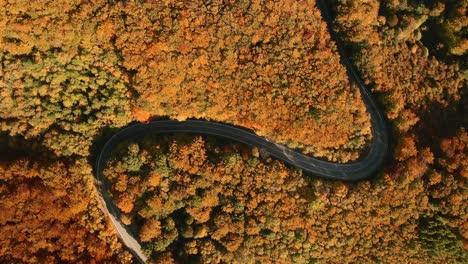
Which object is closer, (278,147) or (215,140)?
(215,140)

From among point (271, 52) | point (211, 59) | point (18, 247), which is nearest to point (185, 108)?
point (211, 59)

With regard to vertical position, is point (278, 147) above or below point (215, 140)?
above

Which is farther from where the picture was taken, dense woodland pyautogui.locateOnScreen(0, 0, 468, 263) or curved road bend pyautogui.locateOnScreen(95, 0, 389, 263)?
curved road bend pyautogui.locateOnScreen(95, 0, 389, 263)

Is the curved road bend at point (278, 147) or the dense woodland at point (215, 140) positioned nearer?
the dense woodland at point (215, 140)

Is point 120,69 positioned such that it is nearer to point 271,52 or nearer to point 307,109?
point 271,52
